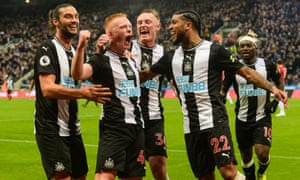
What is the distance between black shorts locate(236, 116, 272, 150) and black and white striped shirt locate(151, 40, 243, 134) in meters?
1.98

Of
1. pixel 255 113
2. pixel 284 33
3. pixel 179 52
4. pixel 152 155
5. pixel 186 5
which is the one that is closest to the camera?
pixel 179 52

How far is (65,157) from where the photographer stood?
6195 millimetres

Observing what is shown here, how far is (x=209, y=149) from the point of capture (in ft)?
22.0

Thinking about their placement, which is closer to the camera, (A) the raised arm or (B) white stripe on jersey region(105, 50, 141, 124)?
(A) the raised arm

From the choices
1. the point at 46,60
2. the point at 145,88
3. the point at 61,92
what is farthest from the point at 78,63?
the point at 145,88

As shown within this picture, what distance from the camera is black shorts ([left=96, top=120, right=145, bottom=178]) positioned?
605cm

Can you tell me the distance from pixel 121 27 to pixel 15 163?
6.04 metres

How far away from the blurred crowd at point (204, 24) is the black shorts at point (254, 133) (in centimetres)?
2683

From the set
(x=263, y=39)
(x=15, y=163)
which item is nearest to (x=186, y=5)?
(x=263, y=39)

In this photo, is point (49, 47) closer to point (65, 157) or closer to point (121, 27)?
point (121, 27)

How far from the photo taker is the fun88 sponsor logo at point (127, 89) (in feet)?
20.4

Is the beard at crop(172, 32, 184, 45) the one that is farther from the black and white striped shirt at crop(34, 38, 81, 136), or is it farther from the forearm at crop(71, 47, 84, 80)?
the forearm at crop(71, 47, 84, 80)

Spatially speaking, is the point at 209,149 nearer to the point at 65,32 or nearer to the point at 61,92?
the point at 61,92

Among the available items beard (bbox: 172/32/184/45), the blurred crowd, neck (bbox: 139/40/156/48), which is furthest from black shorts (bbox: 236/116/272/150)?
the blurred crowd
